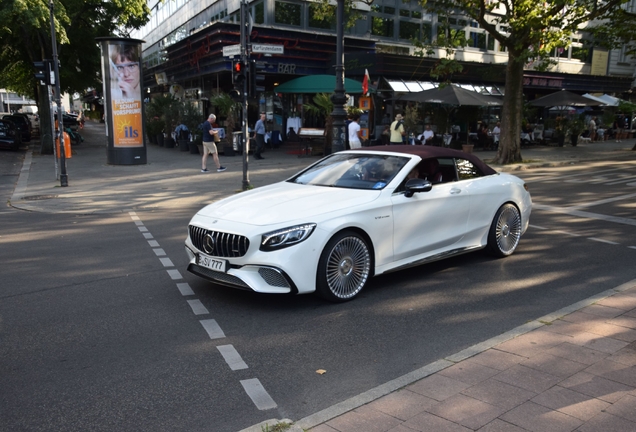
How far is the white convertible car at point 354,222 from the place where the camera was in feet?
18.1

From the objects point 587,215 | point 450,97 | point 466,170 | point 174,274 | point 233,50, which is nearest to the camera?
point 174,274

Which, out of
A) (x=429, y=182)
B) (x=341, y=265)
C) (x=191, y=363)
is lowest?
(x=191, y=363)

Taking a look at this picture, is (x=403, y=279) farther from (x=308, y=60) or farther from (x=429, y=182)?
(x=308, y=60)

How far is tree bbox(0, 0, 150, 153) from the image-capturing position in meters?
24.2

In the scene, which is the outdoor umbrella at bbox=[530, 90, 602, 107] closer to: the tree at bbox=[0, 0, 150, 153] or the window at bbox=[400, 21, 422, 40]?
the window at bbox=[400, 21, 422, 40]

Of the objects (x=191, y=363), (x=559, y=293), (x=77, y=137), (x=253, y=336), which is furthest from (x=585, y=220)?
(x=77, y=137)

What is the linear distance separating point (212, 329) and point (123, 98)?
59.0ft

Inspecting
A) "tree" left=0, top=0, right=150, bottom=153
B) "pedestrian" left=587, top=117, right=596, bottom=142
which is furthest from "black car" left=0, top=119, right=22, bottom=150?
"pedestrian" left=587, top=117, right=596, bottom=142

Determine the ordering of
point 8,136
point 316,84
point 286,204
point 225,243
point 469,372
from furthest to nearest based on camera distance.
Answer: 1. point 8,136
2. point 316,84
3. point 286,204
4. point 225,243
5. point 469,372

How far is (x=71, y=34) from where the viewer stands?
27359mm

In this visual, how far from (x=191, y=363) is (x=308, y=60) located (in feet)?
86.1

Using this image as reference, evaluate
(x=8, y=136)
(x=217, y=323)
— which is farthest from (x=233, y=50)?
(x=8, y=136)

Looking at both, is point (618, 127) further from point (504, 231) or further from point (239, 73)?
point (504, 231)

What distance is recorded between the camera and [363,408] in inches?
145
